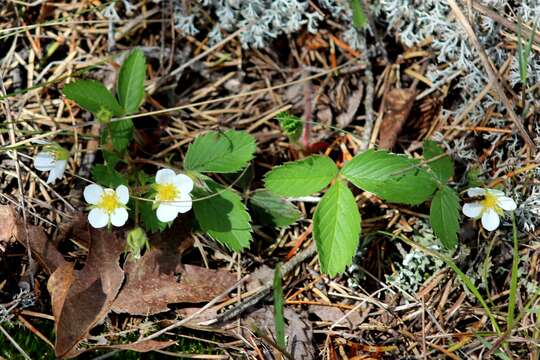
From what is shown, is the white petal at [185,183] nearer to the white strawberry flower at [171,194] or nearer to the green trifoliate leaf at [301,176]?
the white strawberry flower at [171,194]

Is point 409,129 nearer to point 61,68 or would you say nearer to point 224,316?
point 224,316

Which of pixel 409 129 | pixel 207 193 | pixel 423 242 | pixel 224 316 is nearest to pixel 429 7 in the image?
pixel 409 129

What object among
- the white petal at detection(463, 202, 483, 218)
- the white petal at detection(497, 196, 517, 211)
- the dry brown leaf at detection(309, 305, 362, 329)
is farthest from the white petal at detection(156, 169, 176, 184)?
the white petal at detection(497, 196, 517, 211)

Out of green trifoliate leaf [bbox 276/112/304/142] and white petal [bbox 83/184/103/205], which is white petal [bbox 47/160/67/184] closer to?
white petal [bbox 83/184/103/205]

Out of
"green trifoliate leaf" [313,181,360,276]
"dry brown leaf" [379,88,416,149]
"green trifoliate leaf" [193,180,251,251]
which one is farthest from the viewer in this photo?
"dry brown leaf" [379,88,416,149]

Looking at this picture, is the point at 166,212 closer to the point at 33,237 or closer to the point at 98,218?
the point at 98,218

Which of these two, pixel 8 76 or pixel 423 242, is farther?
pixel 8 76
